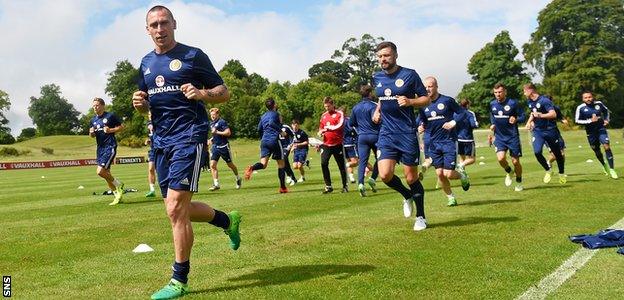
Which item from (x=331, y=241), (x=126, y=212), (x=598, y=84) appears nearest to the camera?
(x=331, y=241)

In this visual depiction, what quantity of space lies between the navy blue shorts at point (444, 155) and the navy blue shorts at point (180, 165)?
6516mm

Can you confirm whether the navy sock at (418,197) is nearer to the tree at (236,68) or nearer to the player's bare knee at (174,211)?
the player's bare knee at (174,211)

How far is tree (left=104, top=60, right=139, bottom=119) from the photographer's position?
102375mm

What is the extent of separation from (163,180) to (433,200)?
24.5ft

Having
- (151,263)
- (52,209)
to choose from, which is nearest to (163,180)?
(151,263)

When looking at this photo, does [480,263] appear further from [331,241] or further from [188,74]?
[188,74]

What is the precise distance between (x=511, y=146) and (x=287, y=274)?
29.9 ft

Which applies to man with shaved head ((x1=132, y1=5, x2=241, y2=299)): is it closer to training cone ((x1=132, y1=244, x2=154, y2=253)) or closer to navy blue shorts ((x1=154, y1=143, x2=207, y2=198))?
navy blue shorts ((x1=154, y1=143, x2=207, y2=198))

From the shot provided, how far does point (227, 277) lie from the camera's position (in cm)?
566

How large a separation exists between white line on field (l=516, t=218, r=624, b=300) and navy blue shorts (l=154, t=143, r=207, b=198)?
288 centimetres

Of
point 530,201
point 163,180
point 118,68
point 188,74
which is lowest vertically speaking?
point 530,201

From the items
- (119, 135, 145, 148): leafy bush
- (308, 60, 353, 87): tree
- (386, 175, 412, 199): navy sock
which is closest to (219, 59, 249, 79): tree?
(308, 60, 353, 87): tree

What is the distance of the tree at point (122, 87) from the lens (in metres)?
102

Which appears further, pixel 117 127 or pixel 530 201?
pixel 117 127
